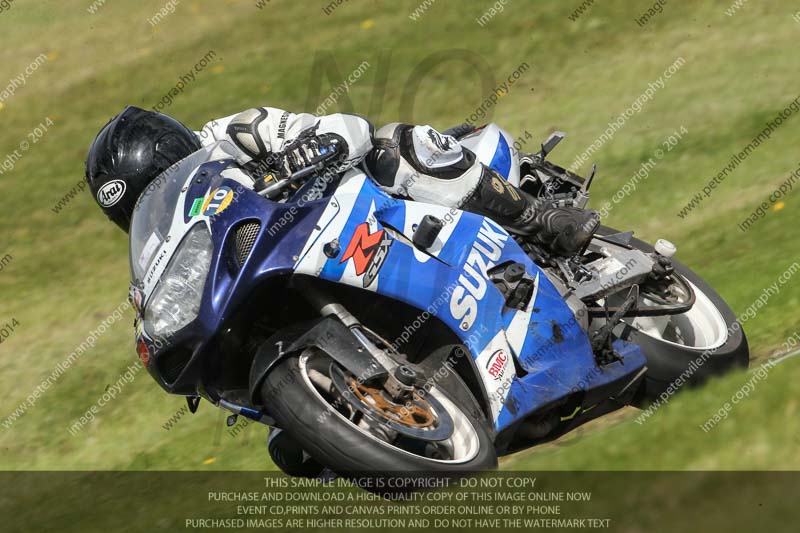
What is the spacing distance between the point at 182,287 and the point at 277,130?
1297mm

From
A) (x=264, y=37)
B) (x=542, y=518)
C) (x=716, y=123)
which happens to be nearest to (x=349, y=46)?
(x=264, y=37)

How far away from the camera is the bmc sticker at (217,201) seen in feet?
15.9

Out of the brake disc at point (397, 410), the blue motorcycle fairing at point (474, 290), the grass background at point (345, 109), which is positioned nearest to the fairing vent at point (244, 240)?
the blue motorcycle fairing at point (474, 290)

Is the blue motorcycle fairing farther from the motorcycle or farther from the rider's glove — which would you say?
the rider's glove

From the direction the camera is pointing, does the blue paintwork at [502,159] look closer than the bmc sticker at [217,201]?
No

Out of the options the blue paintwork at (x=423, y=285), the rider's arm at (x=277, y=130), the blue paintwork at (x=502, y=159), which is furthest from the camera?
the blue paintwork at (x=502, y=159)

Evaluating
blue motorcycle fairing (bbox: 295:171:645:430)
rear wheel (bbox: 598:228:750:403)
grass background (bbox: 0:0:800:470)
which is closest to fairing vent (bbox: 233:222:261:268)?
blue motorcycle fairing (bbox: 295:171:645:430)

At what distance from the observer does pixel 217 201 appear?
4.89m

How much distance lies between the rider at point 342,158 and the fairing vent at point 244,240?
44 cm

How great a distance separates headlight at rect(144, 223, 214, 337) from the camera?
466 centimetres

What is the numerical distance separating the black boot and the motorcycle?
24cm

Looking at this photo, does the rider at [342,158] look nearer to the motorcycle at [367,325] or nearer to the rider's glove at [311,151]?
the rider's glove at [311,151]

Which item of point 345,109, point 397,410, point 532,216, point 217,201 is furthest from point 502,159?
point 397,410

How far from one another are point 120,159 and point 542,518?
113 inches
